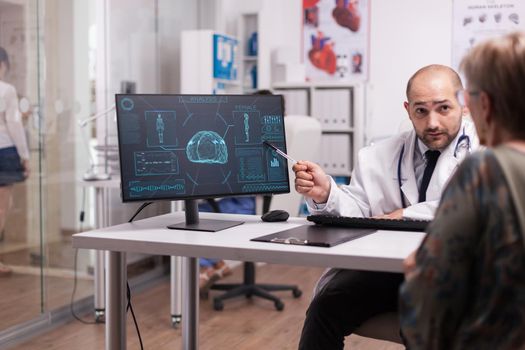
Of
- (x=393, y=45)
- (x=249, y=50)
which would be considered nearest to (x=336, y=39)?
(x=393, y=45)

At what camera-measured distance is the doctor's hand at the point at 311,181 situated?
2.25 meters

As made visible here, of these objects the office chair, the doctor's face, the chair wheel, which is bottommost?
the chair wheel

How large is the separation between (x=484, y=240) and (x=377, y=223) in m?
0.88

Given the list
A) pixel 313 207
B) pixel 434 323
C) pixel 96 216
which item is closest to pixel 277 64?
pixel 96 216

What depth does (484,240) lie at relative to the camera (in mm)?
1180

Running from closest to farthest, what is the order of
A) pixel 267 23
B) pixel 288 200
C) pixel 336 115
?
pixel 288 200
pixel 336 115
pixel 267 23

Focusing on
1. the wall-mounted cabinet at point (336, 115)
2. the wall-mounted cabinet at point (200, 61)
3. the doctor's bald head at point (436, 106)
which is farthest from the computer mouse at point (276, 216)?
the wall-mounted cabinet at point (336, 115)

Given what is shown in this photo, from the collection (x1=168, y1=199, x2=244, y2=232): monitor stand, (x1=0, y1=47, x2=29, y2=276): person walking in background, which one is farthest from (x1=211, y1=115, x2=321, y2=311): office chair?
(x1=168, y1=199, x2=244, y2=232): monitor stand

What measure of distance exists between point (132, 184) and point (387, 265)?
0.80 m

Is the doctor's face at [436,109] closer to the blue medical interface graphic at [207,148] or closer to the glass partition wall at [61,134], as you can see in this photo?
the blue medical interface graphic at [207,148]

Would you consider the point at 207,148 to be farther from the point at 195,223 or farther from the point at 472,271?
the point at 472,271

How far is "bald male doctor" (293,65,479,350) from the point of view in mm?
2033

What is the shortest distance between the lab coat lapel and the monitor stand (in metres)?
0.56

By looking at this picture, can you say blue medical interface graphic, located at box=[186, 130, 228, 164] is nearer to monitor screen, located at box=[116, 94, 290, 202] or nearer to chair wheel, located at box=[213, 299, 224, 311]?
monitor screen, located at box=[116, 94, 290, 202]
